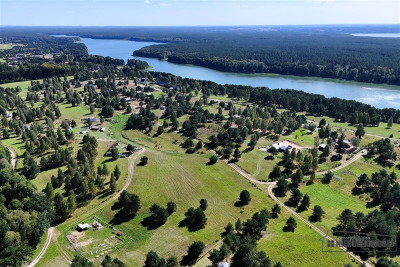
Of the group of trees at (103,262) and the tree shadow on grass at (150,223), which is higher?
the group of trees at (103,262)

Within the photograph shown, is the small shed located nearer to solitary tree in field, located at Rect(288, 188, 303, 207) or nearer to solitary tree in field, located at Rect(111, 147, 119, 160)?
solitary tree in field, located at Rect(111, 147, 119, 160)

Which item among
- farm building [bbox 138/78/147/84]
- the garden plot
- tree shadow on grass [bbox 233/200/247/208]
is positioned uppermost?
farm building [bbox 138/78/147/84]

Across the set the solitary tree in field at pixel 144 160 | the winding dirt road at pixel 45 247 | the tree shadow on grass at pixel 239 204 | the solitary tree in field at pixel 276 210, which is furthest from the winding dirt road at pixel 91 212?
the solitary tree in field at pixel 276 210

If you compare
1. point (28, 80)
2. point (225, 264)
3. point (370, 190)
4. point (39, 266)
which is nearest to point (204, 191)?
point (225, 264)

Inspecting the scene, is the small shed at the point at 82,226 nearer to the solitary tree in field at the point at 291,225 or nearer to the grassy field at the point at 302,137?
the solitary tree in field at the point at 291,225

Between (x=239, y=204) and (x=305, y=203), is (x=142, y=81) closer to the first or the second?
(x=239, y=204)

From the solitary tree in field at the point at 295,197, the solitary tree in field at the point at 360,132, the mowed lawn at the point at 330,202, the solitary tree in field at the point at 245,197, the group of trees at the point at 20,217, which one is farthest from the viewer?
the solitary tree in field at the point at 360,132

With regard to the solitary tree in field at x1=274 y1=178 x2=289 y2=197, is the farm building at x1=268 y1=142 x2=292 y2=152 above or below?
above

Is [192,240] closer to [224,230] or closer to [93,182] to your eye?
[224,230]

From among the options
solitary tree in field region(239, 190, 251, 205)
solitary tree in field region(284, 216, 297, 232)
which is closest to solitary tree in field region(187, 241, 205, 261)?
solitary tree in field region(239, 190, 251, 205)

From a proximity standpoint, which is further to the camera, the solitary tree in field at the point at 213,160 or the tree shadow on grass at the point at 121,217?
the solitary tree in field at the point at 213,160

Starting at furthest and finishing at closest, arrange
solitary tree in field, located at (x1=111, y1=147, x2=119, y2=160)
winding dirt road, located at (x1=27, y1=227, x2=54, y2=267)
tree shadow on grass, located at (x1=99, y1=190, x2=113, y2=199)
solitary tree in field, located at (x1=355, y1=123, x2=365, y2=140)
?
solitary tree in field, located at (x1=355, y1=123, x2=365, y2=140) → solitary tree in field, located at (x1=111, y1=147, x2=119, y2=160) → tree shadow on grass, located at (x1=99, y1=190, x2=113, y2=199) → winding dirt road, located at (x1=27, y1=227, x2=54, y2=267)
